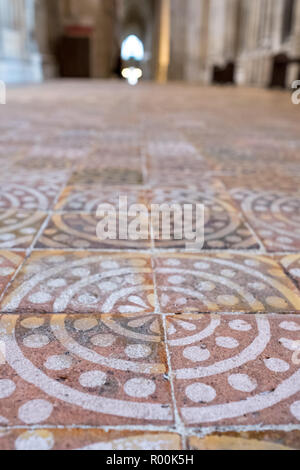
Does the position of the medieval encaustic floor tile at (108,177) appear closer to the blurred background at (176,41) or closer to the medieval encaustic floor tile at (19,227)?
the medieval encaustic floor tile at (19,227)

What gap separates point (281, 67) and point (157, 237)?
11.2m

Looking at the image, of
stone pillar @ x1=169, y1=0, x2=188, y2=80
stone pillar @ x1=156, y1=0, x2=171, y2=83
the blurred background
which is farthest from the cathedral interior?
stone pillar @ x1=156, y1=0, x2=171, y2=83

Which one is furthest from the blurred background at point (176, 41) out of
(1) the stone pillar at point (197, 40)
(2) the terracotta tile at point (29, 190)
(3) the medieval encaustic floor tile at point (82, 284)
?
(3) the medieval encaustic floor tile at point (82, 284)

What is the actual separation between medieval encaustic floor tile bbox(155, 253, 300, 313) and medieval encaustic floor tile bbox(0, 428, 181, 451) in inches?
14.8

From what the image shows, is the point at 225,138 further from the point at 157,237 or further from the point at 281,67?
the point at 281,67

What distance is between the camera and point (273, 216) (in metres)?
1.69

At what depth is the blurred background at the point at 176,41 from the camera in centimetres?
1202

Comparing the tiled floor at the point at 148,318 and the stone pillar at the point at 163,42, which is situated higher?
the stone pillar at the point at 163,42

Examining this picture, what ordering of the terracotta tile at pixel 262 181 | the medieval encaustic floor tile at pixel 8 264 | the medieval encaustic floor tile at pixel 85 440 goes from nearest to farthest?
the medieval encaustic floor tile at pixel 85 440, the medieval encaustic floor tile at pixel 8 264, the terracotta tile at pixel 262 181

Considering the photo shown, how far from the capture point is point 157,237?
145cm

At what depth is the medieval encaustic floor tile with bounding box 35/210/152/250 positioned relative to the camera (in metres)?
1.36

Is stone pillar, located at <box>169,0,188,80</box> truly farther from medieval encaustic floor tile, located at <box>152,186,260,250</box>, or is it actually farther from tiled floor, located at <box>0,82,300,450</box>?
A: tiled floor, located at <box>0,82,300,450</box>

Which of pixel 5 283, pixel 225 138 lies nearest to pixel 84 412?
pixel 5 283

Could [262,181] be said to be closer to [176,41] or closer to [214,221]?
[214,221]
